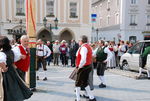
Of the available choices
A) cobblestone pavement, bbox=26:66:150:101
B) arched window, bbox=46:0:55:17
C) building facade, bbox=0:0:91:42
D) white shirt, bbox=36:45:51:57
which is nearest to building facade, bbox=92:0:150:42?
building facade, bbox=0:0:91:42

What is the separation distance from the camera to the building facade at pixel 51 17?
27672mm

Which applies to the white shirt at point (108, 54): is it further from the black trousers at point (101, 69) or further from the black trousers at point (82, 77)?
the black trousers at point (82, 77)

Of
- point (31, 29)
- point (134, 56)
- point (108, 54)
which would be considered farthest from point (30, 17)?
point (134, 56)

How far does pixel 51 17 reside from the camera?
2873cm

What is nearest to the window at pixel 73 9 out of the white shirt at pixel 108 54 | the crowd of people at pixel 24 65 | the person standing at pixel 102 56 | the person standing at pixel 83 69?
the crowd of people at pixel 24 65

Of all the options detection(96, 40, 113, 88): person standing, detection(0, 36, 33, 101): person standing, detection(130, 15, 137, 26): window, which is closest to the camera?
detection(0, 36, 33, 101): person standing

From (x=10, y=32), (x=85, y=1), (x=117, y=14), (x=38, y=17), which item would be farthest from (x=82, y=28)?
(x=117, y=14)

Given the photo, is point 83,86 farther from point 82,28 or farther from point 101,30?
point 101,30

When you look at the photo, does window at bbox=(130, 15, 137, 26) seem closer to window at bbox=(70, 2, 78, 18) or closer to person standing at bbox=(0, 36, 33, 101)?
window at bbox=(70, 2, 78, 18)

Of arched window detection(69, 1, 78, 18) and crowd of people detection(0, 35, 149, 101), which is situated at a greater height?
arched window detection(69, 1, 78, 18)

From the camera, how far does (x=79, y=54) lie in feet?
22.1

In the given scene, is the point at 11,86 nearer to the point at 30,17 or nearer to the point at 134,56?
the point at 30,17

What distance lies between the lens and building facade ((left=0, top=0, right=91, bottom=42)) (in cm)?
2767

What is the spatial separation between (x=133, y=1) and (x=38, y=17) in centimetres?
1688
